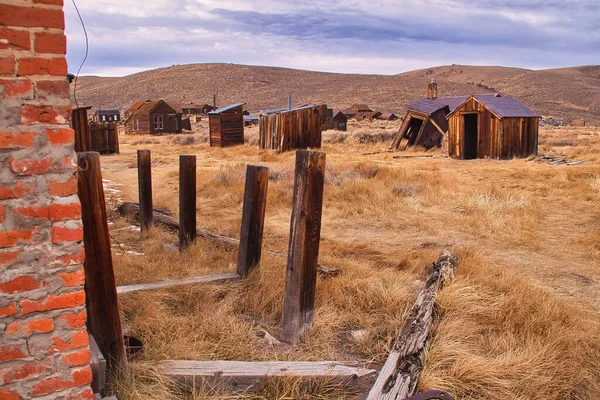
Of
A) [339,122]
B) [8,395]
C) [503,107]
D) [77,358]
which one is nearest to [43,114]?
[77,358]

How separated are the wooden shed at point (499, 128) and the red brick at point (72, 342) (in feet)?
55.6

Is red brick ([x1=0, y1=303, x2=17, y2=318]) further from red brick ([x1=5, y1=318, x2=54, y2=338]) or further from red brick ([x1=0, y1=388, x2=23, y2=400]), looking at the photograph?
red brick ([x1=0, y1=388, x2=23, y2=400])

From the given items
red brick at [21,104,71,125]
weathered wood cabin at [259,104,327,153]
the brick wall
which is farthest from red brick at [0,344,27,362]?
weathered wood cabin at [259,104,327,153]

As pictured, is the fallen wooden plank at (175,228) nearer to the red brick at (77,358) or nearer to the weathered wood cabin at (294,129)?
the red brick at (77,358)

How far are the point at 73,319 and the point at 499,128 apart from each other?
17.2 meters

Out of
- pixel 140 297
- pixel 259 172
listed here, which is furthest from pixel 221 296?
pixel 259 172

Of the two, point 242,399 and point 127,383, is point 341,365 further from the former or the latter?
point 127,383

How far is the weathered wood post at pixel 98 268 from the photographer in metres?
2.76

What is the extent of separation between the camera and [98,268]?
2.89 metres

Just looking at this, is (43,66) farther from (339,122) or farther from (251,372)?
(339,122)

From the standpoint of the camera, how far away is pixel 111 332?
297cm

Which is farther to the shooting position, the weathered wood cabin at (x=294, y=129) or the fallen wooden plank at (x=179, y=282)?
the weathered wood cabin at (x=294, y=129)

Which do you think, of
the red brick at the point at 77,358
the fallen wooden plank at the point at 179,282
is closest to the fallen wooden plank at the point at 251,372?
the red brick at the point at 77,358

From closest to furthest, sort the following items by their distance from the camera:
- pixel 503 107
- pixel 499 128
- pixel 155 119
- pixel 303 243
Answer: pixel 303 243, pixel 499 128, pixel 503 107, pixel 155 119
